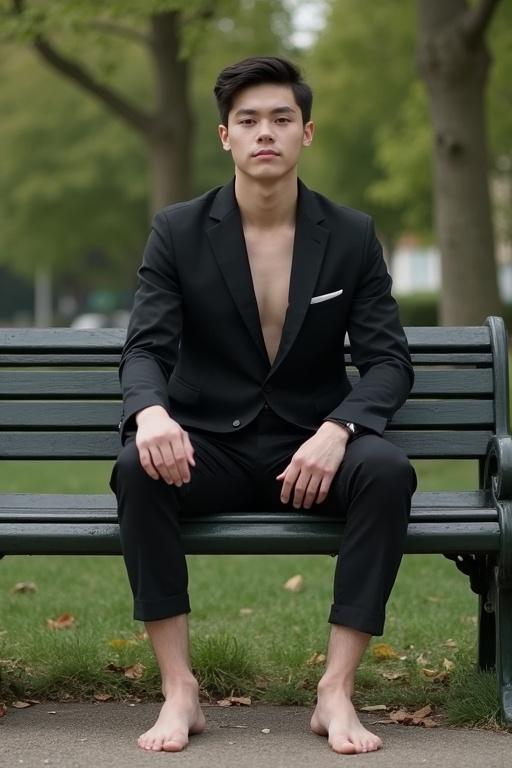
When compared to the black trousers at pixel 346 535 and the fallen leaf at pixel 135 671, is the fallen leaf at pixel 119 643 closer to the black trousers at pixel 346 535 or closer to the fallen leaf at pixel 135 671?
the fallen leaf at pixel 135 671

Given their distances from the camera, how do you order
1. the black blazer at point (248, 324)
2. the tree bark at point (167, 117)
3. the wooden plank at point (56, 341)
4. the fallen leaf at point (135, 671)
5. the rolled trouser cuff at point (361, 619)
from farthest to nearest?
the tree bark at point (167, 117), the wooden plank at point (56, 341), the fallen leaf at point (135, 671), the black blazer at point (248, 324), the rolled trouser cuff at point (361, 619)

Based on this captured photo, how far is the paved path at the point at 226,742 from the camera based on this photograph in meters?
3.80

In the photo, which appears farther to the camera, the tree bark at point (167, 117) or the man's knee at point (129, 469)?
the tree bark at point (167, 117)

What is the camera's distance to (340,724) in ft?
12.8

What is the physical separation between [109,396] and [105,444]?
0.17m

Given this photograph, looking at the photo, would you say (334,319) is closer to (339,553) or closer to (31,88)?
(339,553)

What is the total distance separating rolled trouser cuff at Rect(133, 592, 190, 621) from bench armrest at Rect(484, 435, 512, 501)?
983 millimetres

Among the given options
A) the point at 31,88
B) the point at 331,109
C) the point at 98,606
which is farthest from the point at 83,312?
the point at 98,606

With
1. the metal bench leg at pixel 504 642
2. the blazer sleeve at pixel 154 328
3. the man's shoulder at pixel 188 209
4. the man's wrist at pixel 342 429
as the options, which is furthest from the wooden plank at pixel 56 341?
the metal bench leg at pixel 504 642

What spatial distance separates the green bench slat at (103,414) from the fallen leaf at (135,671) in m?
0.79

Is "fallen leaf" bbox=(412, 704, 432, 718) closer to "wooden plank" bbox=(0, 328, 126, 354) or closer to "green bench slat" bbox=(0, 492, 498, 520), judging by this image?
"green bench slat" bbox=(0, 492, 498, 520)

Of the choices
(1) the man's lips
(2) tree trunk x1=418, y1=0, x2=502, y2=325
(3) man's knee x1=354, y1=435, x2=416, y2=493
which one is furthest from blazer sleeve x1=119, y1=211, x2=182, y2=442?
(2) tree trunk x1=418, y1=0, x2=502, y2=325

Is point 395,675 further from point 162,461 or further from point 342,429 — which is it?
point 162,461

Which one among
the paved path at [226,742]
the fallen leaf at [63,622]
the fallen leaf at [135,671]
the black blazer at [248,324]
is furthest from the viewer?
the fallen leaf at [63,622]
